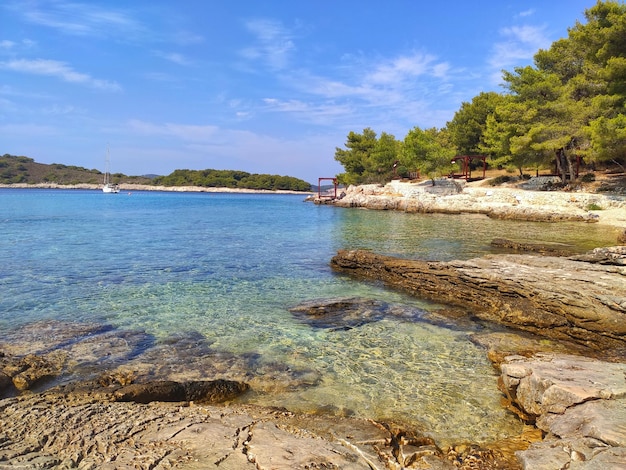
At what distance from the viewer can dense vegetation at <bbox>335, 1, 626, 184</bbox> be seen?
93.4 feet

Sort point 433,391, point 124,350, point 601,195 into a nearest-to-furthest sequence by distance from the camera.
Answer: point 433,391, point 124,350, point 601,195

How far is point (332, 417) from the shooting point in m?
4.92

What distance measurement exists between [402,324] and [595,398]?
15.3ft

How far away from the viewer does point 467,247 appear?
18516 millimetres

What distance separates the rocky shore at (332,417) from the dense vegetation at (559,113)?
23.6m

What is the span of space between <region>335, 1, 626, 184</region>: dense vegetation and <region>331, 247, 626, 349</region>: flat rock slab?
21595 mm

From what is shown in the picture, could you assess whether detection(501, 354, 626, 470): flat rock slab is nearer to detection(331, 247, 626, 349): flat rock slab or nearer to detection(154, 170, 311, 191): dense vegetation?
detection(331, 247, 626, 349): flat rock slab

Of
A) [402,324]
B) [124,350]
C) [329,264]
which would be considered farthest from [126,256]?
[402,324]

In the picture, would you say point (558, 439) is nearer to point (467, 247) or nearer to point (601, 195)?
point (467, 247)

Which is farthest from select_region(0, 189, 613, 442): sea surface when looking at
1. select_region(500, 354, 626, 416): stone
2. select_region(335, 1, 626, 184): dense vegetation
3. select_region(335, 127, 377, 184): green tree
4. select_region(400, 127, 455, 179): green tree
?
select_region(335, 127, 377, 184): green tree

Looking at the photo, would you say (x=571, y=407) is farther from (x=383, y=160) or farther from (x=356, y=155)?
(x=356, y=155)

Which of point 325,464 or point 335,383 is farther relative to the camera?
point 335,383

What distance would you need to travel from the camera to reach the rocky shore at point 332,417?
11.7ft

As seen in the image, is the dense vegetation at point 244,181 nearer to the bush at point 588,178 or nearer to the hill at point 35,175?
the hill at point 35,175
